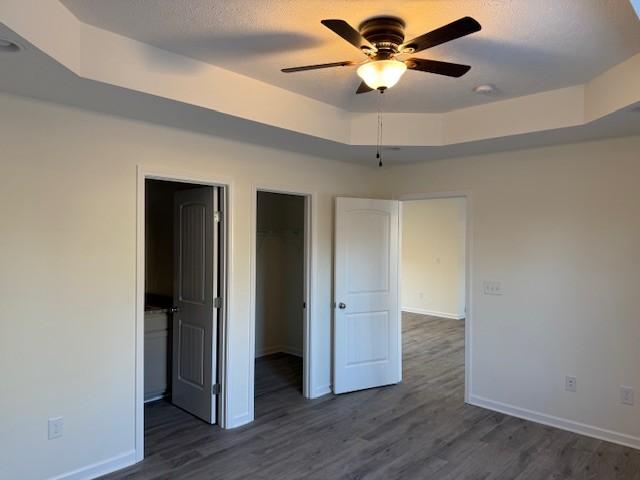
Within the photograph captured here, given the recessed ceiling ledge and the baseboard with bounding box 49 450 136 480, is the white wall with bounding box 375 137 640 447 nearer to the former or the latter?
the recessed ceiling ledge

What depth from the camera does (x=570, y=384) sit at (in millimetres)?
3717

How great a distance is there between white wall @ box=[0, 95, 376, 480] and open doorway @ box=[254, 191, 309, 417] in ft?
8.31

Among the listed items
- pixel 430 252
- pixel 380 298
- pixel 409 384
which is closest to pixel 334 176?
pixel 380 298

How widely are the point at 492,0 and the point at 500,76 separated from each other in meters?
1.04

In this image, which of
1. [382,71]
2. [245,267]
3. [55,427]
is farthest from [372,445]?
[382,71]

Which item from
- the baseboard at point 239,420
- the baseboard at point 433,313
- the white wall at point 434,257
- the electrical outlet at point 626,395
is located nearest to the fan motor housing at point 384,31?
the baseboard at point 239,420

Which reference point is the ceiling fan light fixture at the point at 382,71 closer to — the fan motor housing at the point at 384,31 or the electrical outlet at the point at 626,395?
the fan motor housing at the point at 384,31

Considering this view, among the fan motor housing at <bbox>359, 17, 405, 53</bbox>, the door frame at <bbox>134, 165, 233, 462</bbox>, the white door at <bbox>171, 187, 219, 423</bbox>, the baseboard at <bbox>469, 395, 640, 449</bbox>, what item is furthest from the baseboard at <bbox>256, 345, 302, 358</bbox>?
the fan motor housing at <bbox>359, 17, 405, 53</bbox>

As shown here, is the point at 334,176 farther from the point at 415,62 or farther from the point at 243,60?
the point at 415,62

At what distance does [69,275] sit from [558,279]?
12.4ft

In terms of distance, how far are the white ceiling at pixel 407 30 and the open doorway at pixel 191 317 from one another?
1346mm

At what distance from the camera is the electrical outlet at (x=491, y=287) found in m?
4.13

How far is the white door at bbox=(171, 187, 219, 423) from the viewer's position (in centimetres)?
373

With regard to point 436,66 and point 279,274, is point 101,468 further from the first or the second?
point 279,274
